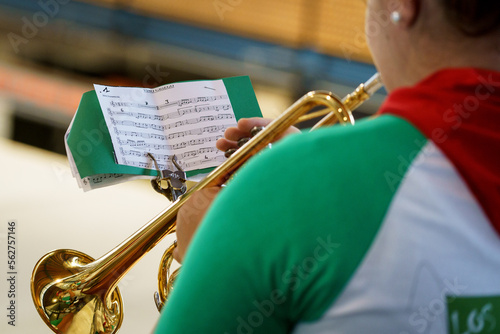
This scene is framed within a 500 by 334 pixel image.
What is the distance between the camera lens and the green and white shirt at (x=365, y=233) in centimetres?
62

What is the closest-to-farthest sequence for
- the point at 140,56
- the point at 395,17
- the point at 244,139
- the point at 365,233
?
the point at 365,233, the point at 395,17, the point at 244,139, the point at 140,56

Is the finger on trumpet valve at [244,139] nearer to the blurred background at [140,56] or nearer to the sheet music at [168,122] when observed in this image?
the sheet music at [168,122]

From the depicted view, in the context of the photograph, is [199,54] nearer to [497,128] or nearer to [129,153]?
[129,153]

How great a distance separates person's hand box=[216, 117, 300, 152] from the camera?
1342 millimetres

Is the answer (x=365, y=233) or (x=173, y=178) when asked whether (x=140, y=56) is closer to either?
(x=173, y=178)

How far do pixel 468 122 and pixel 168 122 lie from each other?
2.95 feet

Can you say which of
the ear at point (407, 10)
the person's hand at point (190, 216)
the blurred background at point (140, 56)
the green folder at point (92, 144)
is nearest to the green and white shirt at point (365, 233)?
the ear at point (407, 10)

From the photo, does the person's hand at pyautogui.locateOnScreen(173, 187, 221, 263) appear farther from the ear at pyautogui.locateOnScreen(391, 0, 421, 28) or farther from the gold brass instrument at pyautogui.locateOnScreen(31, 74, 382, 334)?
the ear at pyautogui.locateOnScreen(391, 0, 421, 28)

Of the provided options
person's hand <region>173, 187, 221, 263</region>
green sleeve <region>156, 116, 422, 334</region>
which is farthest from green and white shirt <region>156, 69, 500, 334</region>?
person's hand <region>173, 187, 221, 263</region>

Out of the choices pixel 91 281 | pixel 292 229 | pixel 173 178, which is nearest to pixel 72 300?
pixel 91 281

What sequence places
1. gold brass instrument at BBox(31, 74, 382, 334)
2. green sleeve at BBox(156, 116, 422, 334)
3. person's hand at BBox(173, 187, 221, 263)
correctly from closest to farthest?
1. green sleeve at BBox(156, 116, 422, 334)
2. person's hand at BBox(173, 187, 221, 263)
3. gold brass instrument at BBox(31, 74, 382, 334)

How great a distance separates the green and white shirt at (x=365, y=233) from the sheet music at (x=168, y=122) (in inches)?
30.9

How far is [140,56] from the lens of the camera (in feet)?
15.4

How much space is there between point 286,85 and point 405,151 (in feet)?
12.6
